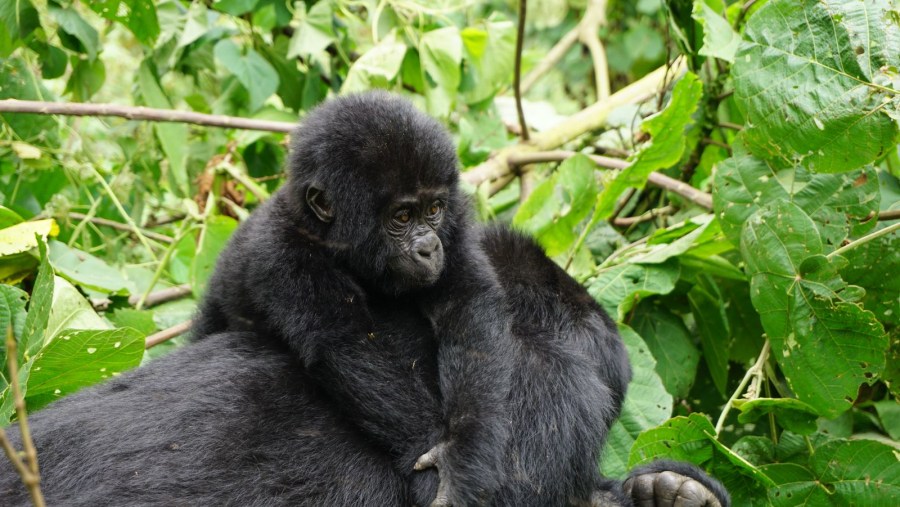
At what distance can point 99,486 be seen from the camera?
2084 millimetres

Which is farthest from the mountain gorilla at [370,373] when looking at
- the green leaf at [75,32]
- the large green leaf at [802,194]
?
the green leaf at [75,32]

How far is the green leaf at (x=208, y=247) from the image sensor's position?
3.84m

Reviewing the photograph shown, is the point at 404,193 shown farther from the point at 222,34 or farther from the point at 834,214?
the point at 222,34

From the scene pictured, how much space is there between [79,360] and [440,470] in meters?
1.34

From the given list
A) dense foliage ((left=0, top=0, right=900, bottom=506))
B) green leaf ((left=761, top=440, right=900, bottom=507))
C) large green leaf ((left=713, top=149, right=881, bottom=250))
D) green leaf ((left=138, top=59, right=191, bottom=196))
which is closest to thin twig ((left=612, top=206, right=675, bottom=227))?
dense foliage ((left=0, top=0, right=900, bottom=506))

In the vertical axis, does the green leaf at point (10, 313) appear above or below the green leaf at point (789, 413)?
above

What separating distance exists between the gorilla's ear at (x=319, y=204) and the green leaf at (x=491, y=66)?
235cm

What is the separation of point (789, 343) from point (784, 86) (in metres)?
0.92

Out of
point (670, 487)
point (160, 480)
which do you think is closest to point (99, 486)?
point (160, 480)

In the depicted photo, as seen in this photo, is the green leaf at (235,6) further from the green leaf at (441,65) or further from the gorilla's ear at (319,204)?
the gorilla's ear at (319,204)

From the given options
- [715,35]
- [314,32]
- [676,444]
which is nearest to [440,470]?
[676,444]

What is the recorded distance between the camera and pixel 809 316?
2979 millimetres

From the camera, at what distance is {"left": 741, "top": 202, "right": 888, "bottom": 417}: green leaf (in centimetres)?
290

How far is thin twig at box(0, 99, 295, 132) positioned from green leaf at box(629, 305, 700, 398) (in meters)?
1.82
